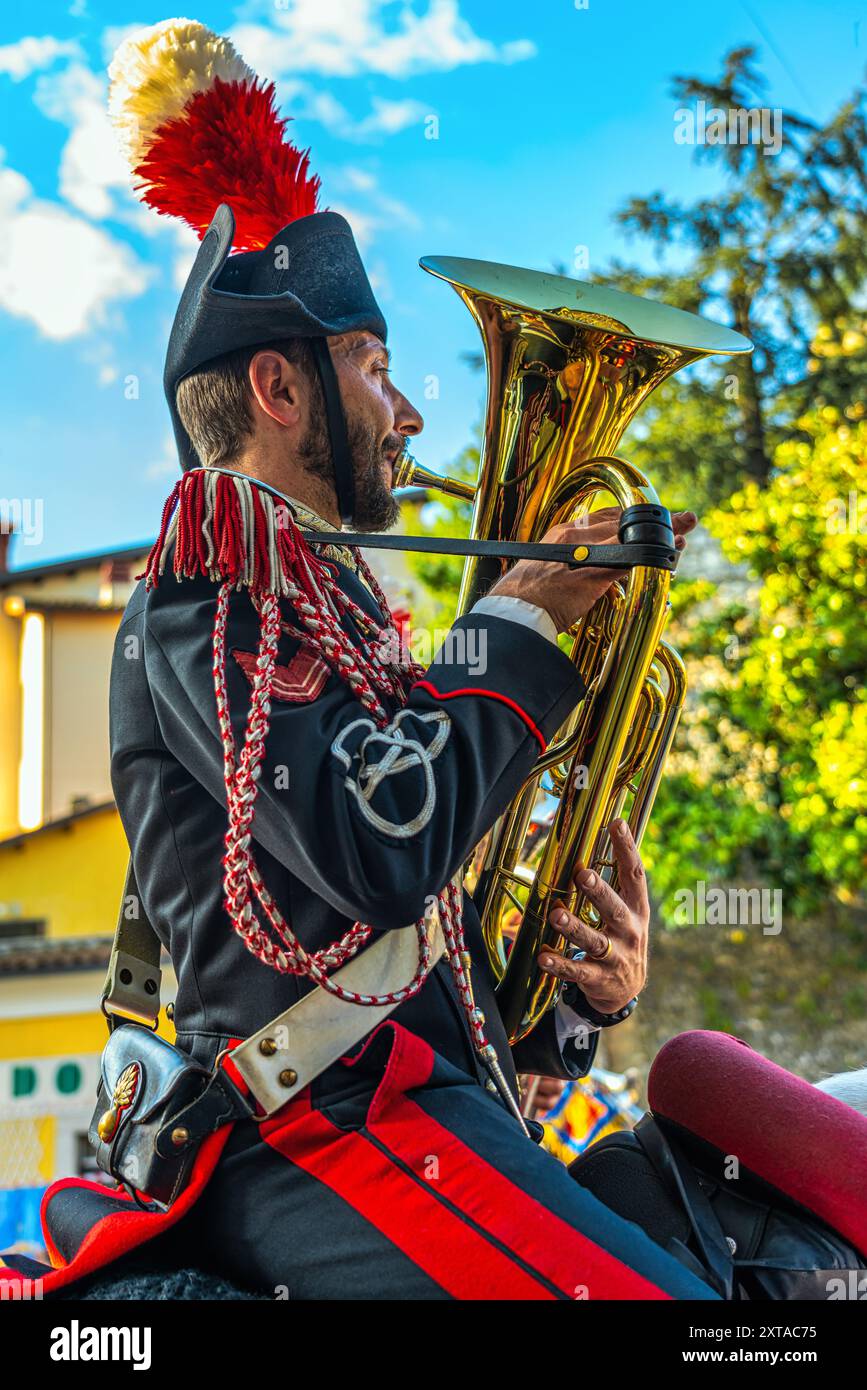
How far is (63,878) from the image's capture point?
1230 cm

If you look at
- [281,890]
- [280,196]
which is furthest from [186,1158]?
[280,196]

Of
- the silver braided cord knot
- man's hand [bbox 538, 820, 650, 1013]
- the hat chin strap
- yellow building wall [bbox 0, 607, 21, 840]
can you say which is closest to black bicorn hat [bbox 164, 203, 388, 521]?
the hat chin strap

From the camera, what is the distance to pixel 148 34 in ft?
7.02

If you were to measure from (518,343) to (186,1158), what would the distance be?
131 centimetres

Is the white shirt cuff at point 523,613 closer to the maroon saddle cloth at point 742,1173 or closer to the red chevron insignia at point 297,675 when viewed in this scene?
the red chevron insignia at point 297,675

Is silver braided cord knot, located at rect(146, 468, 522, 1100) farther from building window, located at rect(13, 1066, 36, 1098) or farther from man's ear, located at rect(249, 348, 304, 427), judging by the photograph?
building window, located at rect(13, 1066, 36, 1098)

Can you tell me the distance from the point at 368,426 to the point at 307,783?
65cm

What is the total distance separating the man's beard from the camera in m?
1.96

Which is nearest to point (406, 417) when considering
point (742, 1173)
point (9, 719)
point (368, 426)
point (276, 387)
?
point (368, 426)

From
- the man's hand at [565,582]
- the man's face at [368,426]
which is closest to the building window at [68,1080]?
the man's face at [368,426]
